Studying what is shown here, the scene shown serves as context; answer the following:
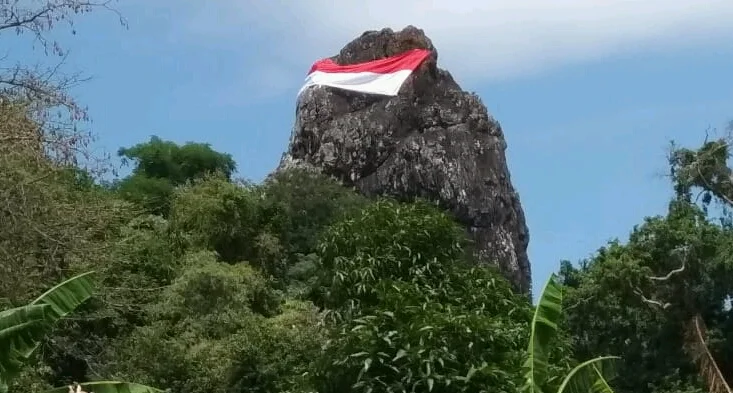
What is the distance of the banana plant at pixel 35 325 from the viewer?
6.33 m

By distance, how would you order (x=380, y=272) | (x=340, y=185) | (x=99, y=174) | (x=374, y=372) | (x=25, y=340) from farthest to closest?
(x=340, y=185)
(x=99, y=174)
(x=380, y=272)
(x=374, y=372)
(x=25, y=340)

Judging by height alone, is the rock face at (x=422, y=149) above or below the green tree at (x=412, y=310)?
above

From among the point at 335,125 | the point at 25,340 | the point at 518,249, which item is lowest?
the point at 25,340

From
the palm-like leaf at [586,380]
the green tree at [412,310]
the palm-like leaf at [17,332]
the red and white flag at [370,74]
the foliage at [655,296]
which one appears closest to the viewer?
the palm-like leaf at [17,332]

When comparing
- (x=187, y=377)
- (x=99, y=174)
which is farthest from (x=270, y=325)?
(x=99, y=174)

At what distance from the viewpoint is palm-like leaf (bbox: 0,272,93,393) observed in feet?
20.7

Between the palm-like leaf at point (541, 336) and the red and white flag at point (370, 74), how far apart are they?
68.4 feet

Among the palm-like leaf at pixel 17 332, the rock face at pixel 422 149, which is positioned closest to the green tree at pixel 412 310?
the palm-like leaf at pixel 17 332

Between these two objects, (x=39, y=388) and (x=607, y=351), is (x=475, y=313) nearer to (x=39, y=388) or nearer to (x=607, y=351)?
(x=39, y=388)

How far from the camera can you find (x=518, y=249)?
29.3 metres

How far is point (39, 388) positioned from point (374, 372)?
16.8 ft

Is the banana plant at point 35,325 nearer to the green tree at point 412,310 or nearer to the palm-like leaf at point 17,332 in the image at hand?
the palm-like leaf at point 17,332

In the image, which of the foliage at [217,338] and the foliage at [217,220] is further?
the foliage at [217,220]

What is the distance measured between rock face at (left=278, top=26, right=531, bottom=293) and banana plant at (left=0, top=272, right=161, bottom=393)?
2088cm
